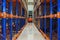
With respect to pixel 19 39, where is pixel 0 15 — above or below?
above

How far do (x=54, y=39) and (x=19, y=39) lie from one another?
2.08m

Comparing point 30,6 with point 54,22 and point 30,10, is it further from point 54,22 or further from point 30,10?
point 54,22

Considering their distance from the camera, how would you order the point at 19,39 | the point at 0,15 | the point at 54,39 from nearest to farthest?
the point at 0,15
the point at 54,39
the point at 19,39

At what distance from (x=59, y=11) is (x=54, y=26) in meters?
4.27

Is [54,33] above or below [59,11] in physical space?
below

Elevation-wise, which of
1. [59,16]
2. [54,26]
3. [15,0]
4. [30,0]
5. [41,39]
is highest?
[30,0]

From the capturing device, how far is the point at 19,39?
834 centimetres

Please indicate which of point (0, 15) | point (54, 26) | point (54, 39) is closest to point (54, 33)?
point (54, 26)

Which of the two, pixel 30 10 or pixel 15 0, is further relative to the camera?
pixel 30 10

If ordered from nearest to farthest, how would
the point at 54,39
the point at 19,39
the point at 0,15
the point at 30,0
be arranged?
the point at 0,15, the point at 54,39, the point at 19,39, the point at 30,0

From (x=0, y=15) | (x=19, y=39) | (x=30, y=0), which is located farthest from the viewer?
(x=30, y=0)

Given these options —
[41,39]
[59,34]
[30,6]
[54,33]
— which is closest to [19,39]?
[41,39]

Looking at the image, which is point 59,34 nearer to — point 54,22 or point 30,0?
point 54,22

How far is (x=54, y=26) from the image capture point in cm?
871
